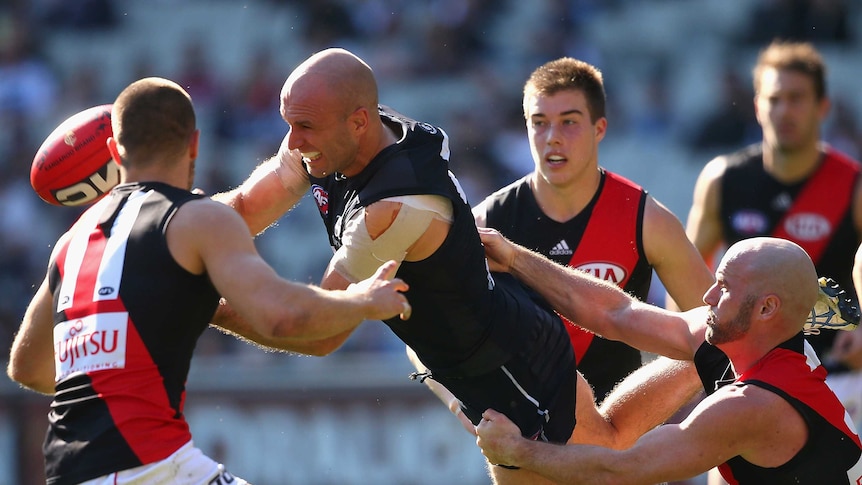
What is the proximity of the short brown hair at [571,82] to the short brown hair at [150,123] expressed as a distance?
2832 millimetres

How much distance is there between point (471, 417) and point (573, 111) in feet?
6.45

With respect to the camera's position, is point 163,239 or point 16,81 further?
point 16,81

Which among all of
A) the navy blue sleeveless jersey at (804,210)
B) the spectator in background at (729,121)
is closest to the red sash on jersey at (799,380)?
the navy blue sleeveless jersey at (804,210)

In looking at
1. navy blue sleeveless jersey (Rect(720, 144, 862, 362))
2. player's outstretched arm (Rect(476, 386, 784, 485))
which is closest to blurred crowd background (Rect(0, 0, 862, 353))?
navy blue sleeveless jersey (Rect(720, 144, 862, 362))

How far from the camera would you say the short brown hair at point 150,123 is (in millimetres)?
4777

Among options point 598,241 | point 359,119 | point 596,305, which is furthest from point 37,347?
point 598,241

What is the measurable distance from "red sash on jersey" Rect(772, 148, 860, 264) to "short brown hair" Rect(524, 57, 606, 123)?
2.29 meters

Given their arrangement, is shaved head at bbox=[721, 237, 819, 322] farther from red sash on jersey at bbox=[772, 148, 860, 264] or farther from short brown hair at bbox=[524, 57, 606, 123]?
red sash on jersey at bbox=[772, 148, 860, 264]

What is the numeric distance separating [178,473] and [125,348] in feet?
1.66

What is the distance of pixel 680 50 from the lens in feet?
47.2

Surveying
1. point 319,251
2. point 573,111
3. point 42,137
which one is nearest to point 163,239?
point 573,111

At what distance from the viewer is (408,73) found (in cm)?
1510

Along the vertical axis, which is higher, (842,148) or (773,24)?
(773,24)

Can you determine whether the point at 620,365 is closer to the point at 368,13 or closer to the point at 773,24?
the point at 773,24
